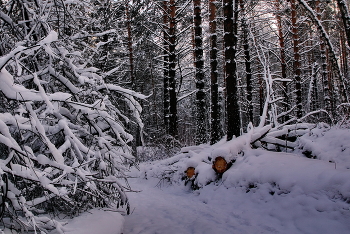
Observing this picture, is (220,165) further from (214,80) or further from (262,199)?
(214,80)

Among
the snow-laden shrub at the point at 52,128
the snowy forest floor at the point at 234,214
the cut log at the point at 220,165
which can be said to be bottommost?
the snowy forest floor at the point at 234,214

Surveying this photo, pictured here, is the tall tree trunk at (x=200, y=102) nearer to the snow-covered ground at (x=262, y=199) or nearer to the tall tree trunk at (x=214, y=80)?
the tall tree trunk at (x=214, y=80)

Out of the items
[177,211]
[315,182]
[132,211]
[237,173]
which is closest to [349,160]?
[315,182]

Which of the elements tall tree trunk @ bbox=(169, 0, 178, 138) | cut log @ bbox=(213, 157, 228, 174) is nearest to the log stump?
cut log @ bbox=(213, 157, 228, 174)

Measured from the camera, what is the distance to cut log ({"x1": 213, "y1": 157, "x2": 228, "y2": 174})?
5.26 meters

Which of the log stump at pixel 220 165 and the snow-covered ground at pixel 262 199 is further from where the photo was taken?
the log stump at pixel 220 165

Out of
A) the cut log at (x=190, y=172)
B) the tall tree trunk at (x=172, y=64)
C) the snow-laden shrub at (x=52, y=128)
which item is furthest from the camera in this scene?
the tall tree trunk at (x=172, y=64)

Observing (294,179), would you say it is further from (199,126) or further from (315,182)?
(199,126)

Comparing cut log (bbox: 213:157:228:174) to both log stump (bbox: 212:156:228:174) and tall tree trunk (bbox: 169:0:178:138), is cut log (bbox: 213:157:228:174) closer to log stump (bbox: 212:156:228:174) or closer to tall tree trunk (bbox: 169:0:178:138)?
log stump (bbox: 212:156:228:174)

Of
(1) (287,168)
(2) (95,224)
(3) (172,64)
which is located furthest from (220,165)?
(3) (172,64)

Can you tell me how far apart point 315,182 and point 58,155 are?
3410mm

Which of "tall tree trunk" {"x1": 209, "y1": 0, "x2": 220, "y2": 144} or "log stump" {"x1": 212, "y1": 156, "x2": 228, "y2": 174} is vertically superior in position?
"tall tree trunk" {"x1": 209, "y1": 0, "x2": 220, "y2": 144}

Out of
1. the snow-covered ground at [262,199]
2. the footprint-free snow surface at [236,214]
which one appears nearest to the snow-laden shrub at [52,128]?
the snow-covered ground at [262,199]

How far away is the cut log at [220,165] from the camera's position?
5262mm
